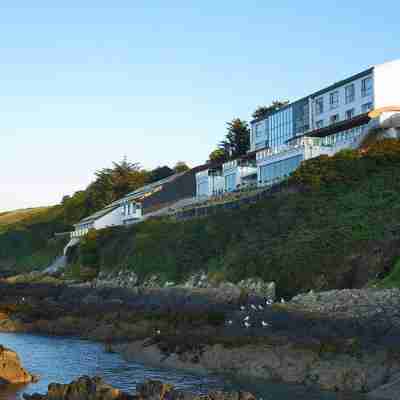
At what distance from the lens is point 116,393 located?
20.9m

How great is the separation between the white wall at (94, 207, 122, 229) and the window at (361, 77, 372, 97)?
138 feet

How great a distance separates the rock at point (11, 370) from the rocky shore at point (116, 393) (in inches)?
199

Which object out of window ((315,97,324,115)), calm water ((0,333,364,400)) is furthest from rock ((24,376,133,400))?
window ((315,97,324,115))

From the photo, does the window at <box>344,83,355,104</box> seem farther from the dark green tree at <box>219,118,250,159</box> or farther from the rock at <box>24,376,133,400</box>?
the rock at <box>24,376,133,400</box>

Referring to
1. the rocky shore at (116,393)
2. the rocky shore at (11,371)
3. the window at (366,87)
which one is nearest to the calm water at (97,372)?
the rocky shore at (11,371)

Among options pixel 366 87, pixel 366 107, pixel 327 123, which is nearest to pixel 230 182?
pixel 327 123

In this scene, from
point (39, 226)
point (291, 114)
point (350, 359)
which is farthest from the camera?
point (39, 226)

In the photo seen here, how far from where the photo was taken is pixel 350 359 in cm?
2584

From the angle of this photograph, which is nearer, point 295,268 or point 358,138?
point 295,268

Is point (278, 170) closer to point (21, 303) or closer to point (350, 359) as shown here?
point (21, 303)

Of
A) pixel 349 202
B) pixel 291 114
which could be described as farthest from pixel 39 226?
pixel 349 202

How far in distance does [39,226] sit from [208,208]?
78765mm

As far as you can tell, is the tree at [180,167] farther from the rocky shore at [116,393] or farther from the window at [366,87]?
the rocky shore at [116,393]

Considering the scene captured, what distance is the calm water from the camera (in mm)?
25078
